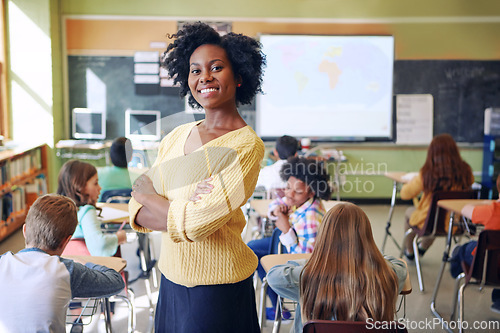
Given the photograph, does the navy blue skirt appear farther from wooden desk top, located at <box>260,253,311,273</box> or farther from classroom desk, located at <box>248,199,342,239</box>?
classroom desk, located at <box>248,199,342,239</box>

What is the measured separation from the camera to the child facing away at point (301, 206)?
106 inches

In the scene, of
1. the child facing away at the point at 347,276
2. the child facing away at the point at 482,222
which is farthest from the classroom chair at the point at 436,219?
the child facing away at the point at 347,276

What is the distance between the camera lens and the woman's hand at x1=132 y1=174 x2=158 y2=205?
1304 mm

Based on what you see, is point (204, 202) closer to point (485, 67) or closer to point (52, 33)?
point (52, 33)

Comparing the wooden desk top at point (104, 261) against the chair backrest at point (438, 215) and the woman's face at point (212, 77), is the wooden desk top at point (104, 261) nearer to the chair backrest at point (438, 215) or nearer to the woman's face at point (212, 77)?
the woman's face at point (212, 77)

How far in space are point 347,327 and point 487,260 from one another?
1.64m

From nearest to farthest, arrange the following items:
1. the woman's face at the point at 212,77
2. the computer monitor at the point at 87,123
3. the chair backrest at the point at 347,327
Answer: the woman's face at the point at 212,77 → the chair backrest at the point at 347,327 → the computer monitor at the point at 87,123

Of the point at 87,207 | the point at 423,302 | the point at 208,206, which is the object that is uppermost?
the point at 208,206

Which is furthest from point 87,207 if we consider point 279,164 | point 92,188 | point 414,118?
point 414,118

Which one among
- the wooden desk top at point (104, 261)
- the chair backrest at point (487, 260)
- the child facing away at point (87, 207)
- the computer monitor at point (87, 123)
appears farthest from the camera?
the computer monitor at point (87, 123)

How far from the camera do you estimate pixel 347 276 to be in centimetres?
171

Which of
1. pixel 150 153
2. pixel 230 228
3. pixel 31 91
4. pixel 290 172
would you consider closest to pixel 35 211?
pixel 150 153

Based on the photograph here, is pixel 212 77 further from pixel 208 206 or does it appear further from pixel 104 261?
pixel 104 261

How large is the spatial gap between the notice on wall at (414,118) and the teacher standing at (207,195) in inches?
219
